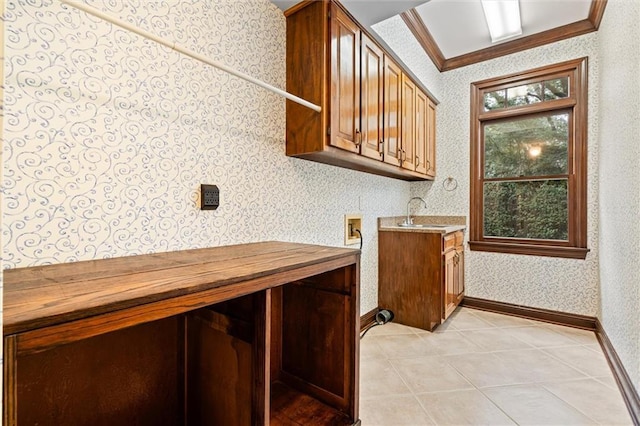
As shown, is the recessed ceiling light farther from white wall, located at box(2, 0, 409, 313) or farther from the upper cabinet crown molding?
white wall, located at box(2, 0, 409, 313)

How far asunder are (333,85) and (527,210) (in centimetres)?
254

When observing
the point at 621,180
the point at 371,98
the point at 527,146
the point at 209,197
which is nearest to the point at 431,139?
the point at 527,146

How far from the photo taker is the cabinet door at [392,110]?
218 cm

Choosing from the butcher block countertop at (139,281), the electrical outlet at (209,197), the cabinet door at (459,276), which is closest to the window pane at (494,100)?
the cabinet door at (459,276)

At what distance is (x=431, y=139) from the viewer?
323cm

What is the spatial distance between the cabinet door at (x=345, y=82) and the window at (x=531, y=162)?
2.01 meters

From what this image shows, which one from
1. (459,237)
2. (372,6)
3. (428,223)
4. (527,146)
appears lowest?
(459,237)

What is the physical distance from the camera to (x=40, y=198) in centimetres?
88

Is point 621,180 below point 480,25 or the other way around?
below

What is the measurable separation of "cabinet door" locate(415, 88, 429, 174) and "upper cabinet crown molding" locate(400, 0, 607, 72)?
0.51 m

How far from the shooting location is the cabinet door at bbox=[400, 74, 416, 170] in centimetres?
249

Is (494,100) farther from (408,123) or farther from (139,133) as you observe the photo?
(139,133)

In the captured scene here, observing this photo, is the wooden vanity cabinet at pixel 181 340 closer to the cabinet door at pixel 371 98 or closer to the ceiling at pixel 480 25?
the cabinet door at pixel 371 98

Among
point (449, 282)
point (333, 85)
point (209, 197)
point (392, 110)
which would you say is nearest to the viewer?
point (209, 197)
